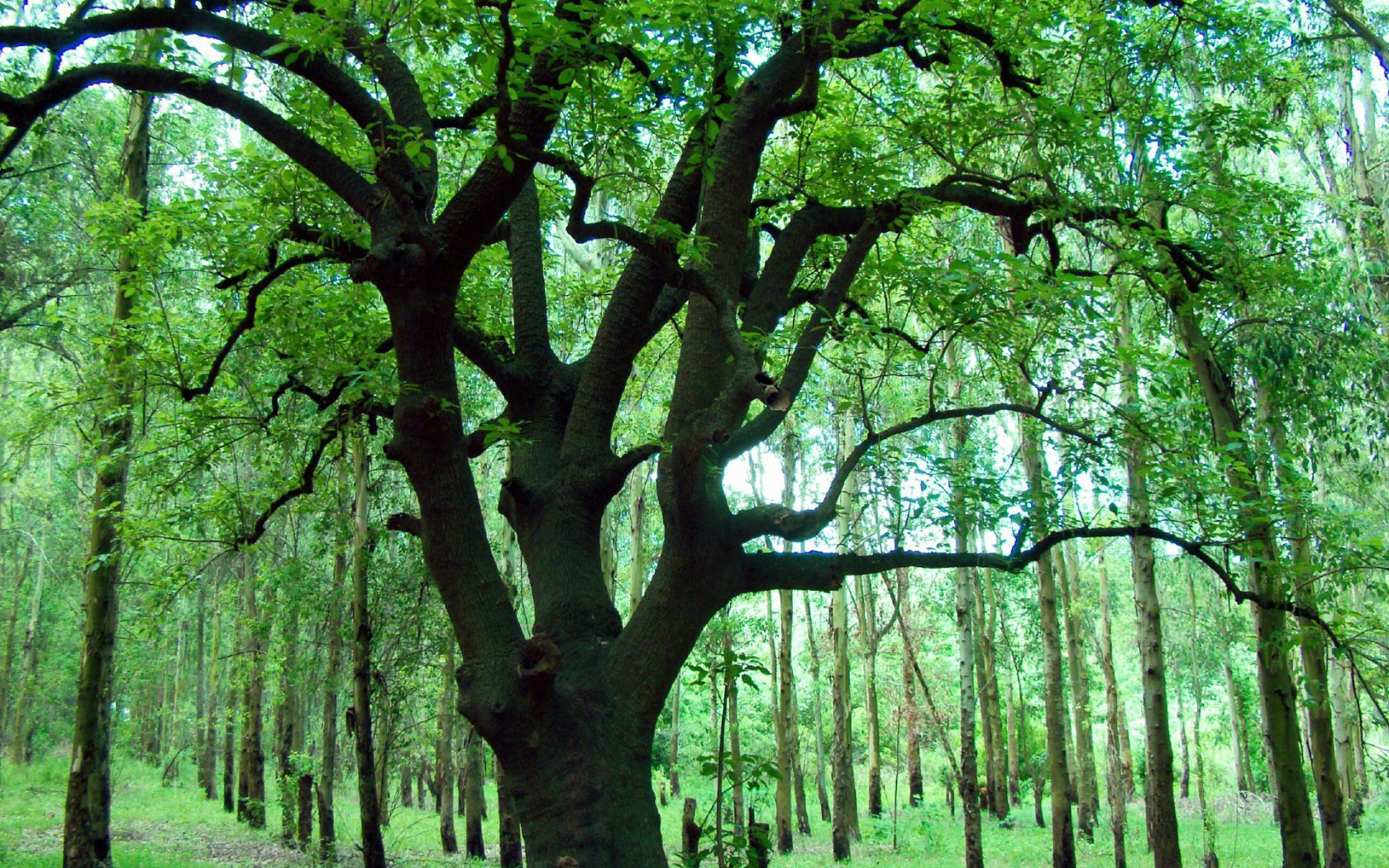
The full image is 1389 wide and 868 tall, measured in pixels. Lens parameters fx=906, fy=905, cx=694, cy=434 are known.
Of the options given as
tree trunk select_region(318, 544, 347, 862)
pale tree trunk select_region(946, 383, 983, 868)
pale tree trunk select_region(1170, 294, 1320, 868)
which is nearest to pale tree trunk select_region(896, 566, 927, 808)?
pale tree trunk select_region(946, 383, 983, 868)

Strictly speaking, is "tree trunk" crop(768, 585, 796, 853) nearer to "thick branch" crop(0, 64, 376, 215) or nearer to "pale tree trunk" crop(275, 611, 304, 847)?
"pale tree trunk" crop(275, 611, 304, 847)

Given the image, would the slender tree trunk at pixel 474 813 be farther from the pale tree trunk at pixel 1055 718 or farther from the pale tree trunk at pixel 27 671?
the pale tree trunk at pixel 27 671

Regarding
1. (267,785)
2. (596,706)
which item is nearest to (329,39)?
(596,706)

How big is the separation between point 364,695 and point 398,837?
28.7 feet

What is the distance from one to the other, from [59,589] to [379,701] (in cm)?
2421

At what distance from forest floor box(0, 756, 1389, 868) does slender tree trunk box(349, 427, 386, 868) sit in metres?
1.58

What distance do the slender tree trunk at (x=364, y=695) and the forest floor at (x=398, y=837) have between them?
1579 millimetres

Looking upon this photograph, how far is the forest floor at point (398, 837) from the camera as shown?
1157 centimetres

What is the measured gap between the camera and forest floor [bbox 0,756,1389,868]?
11.6 metres

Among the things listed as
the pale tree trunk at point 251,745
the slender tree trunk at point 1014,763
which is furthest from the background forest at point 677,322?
the slender tree trunk at point 1014,763

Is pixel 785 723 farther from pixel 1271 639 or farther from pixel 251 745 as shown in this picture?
pixel 1271 639

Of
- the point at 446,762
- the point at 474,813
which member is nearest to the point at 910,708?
the point at 474,813

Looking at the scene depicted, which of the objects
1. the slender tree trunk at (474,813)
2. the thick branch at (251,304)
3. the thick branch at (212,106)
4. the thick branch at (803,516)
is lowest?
the slender tree trunk at (474,813)

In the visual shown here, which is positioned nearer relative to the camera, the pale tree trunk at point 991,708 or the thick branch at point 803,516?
the thick branch at point 803,516
